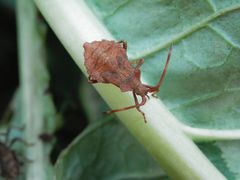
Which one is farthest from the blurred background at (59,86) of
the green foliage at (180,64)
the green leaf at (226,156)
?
the green leaf at (226,156)

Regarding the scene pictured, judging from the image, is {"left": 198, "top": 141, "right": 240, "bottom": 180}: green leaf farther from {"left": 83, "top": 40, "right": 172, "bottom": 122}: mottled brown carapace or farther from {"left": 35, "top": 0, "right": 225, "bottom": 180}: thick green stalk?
{"left": 83, "top": 40, "right": 172, "bottom": 122}: mottled brown carapace

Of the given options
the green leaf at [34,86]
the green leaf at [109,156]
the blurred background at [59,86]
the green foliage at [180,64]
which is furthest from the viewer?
the blurred background at [59,86]

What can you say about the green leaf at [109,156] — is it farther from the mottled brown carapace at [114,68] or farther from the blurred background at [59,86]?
the mottled brown carapace at [114,68]

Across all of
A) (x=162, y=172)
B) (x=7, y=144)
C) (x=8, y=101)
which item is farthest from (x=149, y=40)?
(x=8, y=101)

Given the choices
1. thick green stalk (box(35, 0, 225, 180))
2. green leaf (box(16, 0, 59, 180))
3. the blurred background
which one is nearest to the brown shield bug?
green leaf (box(16, 0, 59, 180))

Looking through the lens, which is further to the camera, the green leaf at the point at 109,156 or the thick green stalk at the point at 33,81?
the thick green stalk at the point at 33,81

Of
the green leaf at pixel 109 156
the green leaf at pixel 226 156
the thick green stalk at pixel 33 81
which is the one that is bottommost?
the green leaf at pixel 226 156
